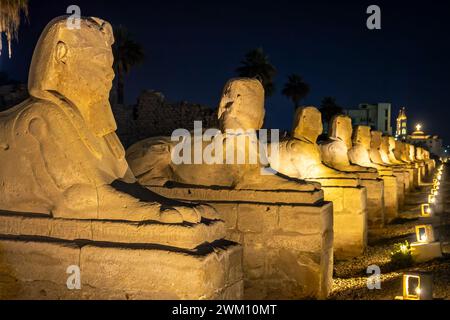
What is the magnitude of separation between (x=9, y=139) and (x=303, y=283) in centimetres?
322

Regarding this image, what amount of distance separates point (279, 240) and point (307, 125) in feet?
9.28

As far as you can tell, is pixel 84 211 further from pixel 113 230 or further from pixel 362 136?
pixel 362 136

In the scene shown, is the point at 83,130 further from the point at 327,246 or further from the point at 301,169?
the point at 301,169

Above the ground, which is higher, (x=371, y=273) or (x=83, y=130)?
(x=83, y=130)

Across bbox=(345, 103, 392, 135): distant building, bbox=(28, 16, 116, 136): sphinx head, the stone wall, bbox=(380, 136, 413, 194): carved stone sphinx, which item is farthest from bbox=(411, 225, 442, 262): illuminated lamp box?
bbox=(345, 103, 392, 135): distant building

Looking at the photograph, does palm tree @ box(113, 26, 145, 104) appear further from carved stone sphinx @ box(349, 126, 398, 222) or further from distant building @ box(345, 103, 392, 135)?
distant building @ box(345, 103, 392, 135)

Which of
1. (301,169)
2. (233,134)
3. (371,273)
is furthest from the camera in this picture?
(301,169)

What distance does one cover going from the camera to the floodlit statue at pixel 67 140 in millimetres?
3617

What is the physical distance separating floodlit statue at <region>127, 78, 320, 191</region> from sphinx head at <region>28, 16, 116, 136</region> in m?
2.18

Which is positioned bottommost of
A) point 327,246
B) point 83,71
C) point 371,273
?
point 371,273

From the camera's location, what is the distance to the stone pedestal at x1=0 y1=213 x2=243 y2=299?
325 centimetres

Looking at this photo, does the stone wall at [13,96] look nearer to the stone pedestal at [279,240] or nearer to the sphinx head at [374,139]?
the sphinx head at [374,139]

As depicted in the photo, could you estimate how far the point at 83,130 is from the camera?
375 cm
